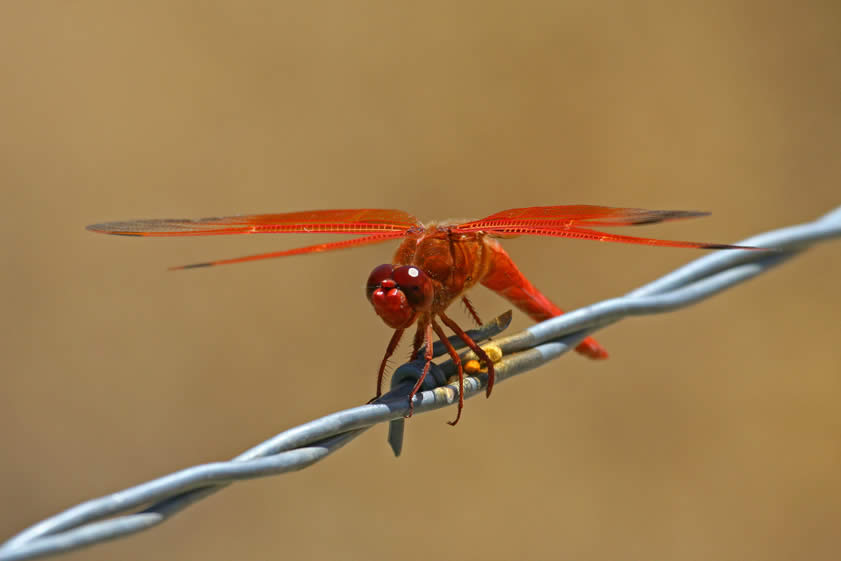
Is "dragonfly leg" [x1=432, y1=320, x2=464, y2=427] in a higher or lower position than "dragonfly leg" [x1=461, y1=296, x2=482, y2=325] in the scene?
lower

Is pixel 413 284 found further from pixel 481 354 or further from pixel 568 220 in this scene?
pixel 568 220

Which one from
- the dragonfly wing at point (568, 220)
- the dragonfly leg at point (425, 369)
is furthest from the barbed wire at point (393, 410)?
the dragonfly wing at point (568, 220)

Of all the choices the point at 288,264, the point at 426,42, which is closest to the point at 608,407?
the point at 288,264

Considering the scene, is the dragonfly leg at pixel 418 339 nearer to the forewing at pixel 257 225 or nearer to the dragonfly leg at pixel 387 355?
the dragonfly leg at pixel 387 355

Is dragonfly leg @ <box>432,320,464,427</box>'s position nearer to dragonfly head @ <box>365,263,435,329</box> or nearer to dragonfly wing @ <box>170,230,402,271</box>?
dragonfly head @ <box>365,263,435,329</box>

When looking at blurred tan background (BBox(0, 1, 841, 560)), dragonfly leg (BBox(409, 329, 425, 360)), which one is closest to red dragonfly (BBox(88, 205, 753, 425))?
dragonfly leg (BBox(409, 329, 425, 360))

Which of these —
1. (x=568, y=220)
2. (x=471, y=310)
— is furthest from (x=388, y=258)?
(x=568, y=220)

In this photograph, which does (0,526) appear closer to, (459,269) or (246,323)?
(246,323)
